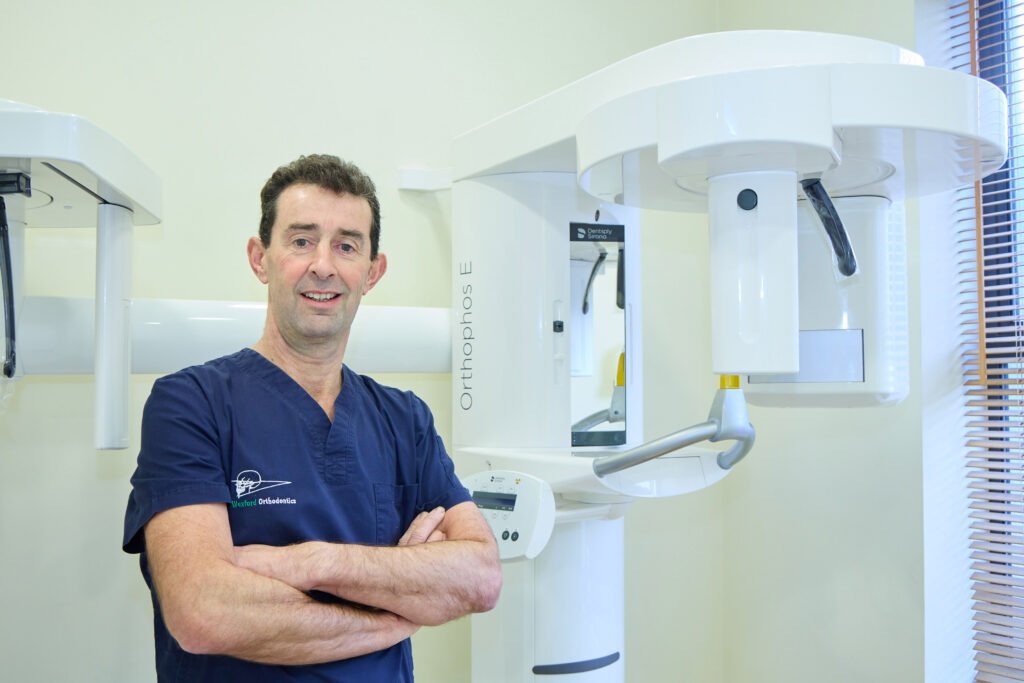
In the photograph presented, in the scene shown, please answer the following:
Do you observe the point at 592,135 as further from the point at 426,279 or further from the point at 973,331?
the point at 973,331

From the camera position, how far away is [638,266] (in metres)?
1.60

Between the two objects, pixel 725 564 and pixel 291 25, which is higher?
pixel 291 25

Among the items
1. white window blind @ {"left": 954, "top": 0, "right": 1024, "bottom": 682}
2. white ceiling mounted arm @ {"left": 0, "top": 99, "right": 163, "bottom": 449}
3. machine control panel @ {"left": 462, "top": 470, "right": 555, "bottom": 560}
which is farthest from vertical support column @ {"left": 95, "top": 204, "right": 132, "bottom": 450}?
white window blind @ {"left": 954, "top": 0, "right": 1024, "bottom": 682}

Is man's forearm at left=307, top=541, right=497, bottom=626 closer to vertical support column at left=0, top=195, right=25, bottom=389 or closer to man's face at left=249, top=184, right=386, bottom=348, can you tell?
man's face at left=249, top=184, right=386, bottom=348

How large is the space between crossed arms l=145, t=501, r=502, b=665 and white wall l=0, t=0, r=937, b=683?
840 mm

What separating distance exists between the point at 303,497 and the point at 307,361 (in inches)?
8.4

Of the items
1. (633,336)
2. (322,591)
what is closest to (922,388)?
(633,336)

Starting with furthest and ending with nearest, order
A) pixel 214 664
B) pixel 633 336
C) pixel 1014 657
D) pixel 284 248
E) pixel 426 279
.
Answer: pixel 426 279 → pixel 1014 657 → pixel 633 336 → pixel 284 248 → pixel 214 664

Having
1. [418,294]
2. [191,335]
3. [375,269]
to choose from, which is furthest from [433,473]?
[418,294]

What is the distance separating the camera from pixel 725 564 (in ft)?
8.31

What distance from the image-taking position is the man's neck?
4.17 ft

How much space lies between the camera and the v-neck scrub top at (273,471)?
110 centimetres

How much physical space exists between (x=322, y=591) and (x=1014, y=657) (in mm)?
1567

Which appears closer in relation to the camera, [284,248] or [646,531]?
[284,248]
